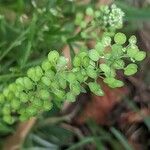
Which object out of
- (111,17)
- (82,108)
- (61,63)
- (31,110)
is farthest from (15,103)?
(82,108)

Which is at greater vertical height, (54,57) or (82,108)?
(54,57)

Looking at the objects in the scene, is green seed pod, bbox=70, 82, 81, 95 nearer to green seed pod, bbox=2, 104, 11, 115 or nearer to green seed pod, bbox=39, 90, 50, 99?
green seed pod, bbox=39, 90, 50, 99

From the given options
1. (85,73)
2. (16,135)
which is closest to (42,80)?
(85,73)

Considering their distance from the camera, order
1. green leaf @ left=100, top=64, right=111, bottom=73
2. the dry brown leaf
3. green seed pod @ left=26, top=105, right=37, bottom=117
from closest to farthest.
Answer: green leaf @ left=100, top=64, right=111, bottom=73
green seed pod @ left=26, top=105, right=37, bottom=117
the dry brown leaf

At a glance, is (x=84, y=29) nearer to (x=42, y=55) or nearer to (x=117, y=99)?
(x=42, y=55)

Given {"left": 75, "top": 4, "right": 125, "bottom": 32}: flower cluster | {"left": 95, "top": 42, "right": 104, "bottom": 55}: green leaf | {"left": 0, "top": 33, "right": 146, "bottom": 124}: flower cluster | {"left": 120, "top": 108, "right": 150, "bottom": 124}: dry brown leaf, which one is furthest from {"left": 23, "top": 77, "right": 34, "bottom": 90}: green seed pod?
{"left": 120, "top": 108, "right": 150, "bottom": 124}: dry brown leaf

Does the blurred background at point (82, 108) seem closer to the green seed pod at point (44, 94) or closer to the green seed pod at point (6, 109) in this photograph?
the green seed pod at point (6, 109)

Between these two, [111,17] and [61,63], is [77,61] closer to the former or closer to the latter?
[61,63]
